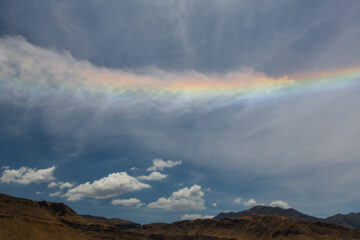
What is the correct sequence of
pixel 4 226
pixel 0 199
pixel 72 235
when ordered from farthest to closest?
pixel 0 199
pixel 72 235
pixel 4 226

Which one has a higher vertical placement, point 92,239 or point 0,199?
point 0,199

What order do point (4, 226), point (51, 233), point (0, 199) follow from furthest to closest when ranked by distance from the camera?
point (0, 199) < point (51, 233) < point (4, 226)

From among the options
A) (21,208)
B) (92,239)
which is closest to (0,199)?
(21,208)

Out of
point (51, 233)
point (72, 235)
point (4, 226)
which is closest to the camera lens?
point (4, 226)

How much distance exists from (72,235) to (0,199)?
57936mm

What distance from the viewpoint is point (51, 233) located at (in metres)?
163

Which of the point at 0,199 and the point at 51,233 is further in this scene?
the point at 0,199

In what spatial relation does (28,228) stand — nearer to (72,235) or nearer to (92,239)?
(72,235)

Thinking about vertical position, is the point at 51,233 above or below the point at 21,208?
below

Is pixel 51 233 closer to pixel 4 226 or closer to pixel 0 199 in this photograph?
pixel 4 226

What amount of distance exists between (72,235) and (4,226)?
41379mm

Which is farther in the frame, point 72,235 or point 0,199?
point 0,199

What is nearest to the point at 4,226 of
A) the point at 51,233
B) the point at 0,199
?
the point at 51,233

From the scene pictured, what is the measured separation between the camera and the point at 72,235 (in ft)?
579
